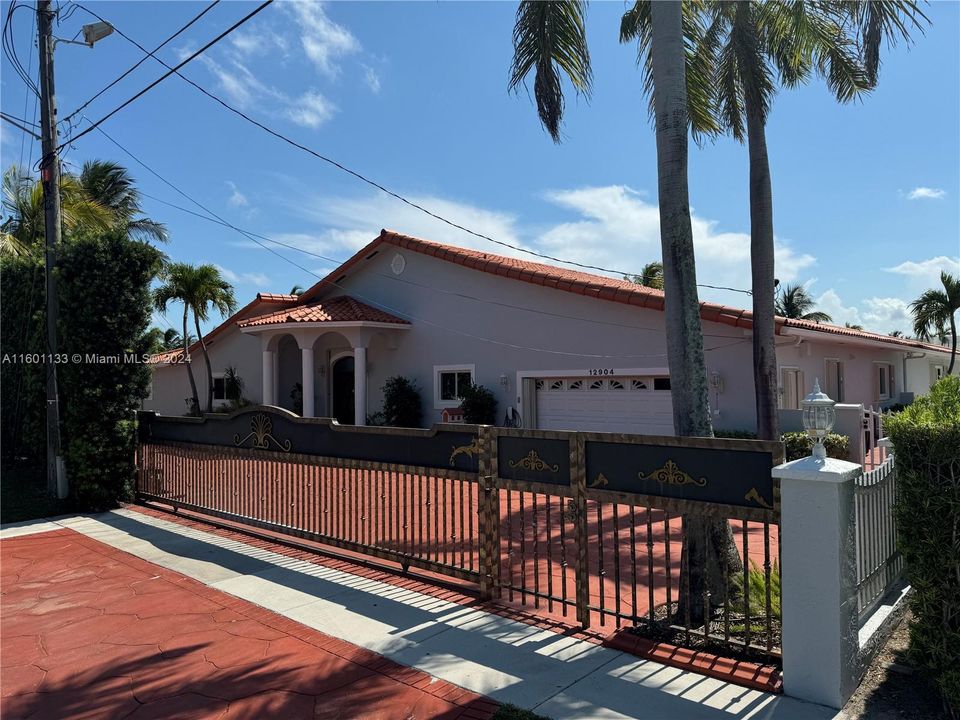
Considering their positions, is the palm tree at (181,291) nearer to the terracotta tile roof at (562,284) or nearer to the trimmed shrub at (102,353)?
the terracotta tile roof at (562,284)

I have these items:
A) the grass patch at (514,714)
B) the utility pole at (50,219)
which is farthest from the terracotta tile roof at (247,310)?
the grass patch at (514,714)

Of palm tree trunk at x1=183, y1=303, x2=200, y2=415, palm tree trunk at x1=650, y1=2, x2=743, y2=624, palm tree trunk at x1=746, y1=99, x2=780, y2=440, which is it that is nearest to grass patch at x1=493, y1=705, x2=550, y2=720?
palm tree trunk at x1=650, y1=2, x2=743, y2=624

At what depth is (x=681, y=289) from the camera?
537 cm

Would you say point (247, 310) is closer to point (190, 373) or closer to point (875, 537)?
point (190, 373)

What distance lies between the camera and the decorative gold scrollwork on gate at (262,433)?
7.86m

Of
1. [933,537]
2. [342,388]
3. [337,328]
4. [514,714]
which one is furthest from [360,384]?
[933,537]

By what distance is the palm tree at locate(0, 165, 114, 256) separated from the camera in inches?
692

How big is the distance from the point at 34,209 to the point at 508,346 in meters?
15.2

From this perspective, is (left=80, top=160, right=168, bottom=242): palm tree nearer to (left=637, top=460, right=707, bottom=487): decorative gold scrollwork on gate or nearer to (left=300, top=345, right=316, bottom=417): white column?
(left=300, top=345, right=316, bottom=417): white column

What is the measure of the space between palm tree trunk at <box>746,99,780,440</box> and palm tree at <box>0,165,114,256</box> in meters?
16.3

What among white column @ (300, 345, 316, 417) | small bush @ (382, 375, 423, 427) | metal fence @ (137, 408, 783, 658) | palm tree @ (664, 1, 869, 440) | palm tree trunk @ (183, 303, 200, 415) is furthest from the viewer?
palm tree trunk @ (183, 303, 200, 415)

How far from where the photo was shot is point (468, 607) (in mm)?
5469

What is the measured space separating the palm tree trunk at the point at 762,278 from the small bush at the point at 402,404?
31.7ft

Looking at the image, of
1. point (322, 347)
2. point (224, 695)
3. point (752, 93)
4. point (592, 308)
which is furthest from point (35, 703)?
point (322, 347)
